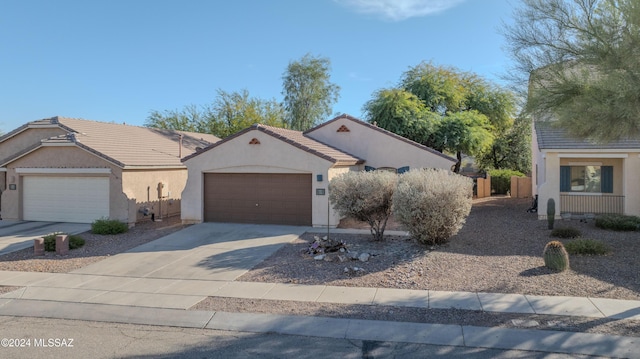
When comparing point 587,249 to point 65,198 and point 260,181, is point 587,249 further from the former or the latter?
point 65,198

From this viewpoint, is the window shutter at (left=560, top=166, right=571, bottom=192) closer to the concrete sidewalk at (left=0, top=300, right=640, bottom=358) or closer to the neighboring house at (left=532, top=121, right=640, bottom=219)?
the neighboring house at (left=532, top=121, right=640, bottom=219)

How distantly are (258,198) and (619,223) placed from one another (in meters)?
12.7

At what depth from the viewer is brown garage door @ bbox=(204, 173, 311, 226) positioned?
56.3ft

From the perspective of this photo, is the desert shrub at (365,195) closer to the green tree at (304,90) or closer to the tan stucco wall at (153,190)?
the tan stucco wall at (153,190)

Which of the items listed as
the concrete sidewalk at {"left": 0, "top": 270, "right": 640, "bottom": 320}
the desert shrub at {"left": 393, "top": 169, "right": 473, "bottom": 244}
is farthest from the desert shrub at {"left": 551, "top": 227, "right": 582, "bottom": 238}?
the concrete sidewalk at {"left": 0, "top": 270, "right": 640, "bottom": 320}

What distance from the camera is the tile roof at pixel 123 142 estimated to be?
61.9 ft

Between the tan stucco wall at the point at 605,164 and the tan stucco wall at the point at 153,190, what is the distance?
52.2 ft

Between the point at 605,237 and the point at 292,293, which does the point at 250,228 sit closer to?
the point at 292,293

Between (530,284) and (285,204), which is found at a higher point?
(285,204)

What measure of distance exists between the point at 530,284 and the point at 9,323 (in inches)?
371

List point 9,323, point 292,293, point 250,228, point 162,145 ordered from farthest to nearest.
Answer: point 162,145 → point 250,228 → point 292,293 → point 9,323

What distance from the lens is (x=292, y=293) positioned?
8.93 metres

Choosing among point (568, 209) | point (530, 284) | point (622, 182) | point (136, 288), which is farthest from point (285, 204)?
point (622, 182)

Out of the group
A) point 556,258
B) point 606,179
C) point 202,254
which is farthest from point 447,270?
point 606,179
